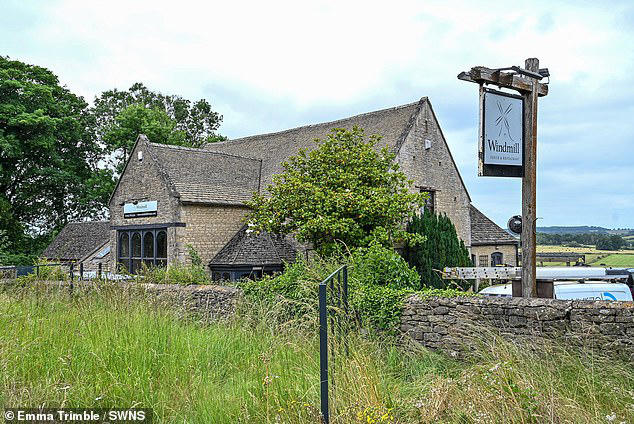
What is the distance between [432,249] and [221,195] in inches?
351

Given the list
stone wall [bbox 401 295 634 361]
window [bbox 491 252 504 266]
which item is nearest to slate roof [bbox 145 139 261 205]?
window [bbox 491 252 504 266]

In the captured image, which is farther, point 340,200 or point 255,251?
point 255,251

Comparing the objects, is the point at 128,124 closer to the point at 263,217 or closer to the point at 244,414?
the point at 263,217

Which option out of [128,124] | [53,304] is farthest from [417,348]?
[128,124]

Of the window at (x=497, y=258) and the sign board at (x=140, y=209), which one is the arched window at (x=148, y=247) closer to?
the sign board at (x=140, y=209)

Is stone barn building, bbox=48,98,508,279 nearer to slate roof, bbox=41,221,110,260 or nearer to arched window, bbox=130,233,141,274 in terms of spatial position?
arched window, bbox=130,233,141,274

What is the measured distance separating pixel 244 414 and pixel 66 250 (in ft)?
106

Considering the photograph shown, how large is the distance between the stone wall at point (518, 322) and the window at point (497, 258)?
72.9 feet

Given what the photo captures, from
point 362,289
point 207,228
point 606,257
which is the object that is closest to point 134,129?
point 207,228

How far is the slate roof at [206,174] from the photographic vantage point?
22.4m

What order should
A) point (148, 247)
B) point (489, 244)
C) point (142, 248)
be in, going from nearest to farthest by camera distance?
point (142, 248), point (148, 247), point (489, 244)

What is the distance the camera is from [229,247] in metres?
22.4

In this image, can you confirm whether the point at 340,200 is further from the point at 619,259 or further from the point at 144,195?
the point at 619,259

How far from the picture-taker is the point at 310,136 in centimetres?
2616
